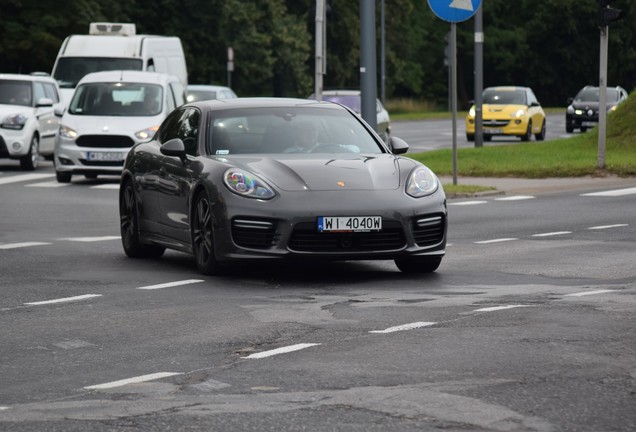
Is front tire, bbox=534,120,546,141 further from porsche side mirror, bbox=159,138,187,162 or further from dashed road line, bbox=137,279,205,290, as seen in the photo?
dashed road line, bbox=137,279,205,290

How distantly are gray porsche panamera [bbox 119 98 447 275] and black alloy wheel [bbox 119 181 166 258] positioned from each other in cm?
29

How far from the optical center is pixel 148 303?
36.6 feet

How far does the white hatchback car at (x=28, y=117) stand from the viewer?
30828 mm

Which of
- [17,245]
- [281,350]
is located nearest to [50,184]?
[17,245]

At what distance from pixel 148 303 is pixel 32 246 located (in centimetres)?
493

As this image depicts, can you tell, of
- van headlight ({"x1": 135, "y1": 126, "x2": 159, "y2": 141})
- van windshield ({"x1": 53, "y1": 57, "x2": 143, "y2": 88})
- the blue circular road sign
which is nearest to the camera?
the blue circular road sign

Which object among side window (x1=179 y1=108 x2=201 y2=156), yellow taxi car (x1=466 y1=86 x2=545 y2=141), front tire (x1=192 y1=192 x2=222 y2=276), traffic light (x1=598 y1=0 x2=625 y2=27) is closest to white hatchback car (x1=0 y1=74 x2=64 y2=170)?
traffic light (x1=598 y1=0 x2=625 y2=27)

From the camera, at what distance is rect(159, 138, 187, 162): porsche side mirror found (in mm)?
13625

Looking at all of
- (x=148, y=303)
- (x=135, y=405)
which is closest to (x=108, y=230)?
(x=148, y=303)

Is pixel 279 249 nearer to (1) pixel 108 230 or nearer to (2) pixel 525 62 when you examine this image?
(1) pixel 108 230

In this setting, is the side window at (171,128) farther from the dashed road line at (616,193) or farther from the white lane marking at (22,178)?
the white lane marking at (22,178)

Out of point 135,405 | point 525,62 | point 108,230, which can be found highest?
point 135,405

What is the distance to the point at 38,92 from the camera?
32.8 meters

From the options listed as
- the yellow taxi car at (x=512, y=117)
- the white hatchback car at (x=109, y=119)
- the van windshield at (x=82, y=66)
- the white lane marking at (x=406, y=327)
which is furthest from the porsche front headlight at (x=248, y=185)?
the yellow taxi car at (x=512, y=117)
